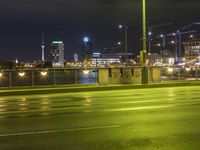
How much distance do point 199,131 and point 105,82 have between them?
21.8 metres

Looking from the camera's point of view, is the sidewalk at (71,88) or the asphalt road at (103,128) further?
the sidewalk at (71,88)

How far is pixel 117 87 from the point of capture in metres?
31.5

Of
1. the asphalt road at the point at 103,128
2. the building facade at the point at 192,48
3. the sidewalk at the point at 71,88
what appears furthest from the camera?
the building facade at the point at 192,48

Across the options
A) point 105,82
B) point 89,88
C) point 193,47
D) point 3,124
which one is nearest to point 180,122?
point 3,124

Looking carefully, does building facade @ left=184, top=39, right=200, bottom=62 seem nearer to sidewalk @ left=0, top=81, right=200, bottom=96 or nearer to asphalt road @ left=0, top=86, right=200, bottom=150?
sidewalk @ left=0, top=81, right=200, bottom=96

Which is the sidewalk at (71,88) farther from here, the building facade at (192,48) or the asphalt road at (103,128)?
the building facade at (192,48)

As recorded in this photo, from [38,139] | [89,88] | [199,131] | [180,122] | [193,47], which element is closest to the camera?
[38,139]

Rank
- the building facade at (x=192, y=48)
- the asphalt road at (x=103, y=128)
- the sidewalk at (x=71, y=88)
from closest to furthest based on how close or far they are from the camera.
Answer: the asphalt road at (x=103, y=128) < the sidewalk at (x=71, y=88) < the building facade at (x=192, y=48)

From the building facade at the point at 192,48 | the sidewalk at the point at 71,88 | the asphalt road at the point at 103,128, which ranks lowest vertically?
the asphalt road at the point at 103,128

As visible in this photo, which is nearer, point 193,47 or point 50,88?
point 50,88

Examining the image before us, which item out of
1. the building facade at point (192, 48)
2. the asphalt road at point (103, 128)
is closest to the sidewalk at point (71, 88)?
the asphalt road at point (103, 128)

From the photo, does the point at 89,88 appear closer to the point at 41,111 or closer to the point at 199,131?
the point at 41,111

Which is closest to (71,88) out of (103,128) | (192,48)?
(103,128)

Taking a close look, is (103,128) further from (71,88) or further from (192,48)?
(192,48)
